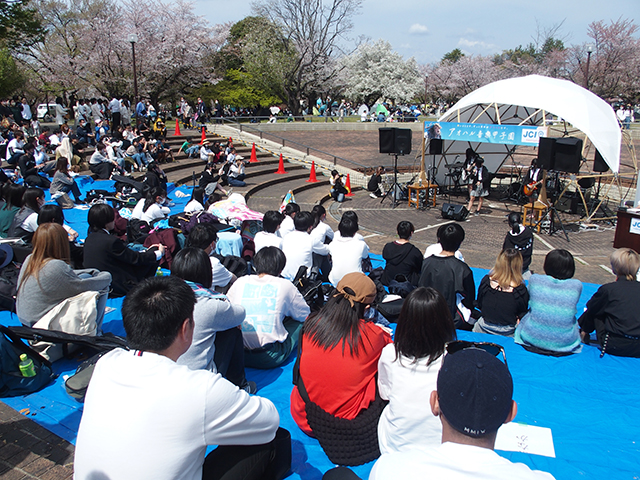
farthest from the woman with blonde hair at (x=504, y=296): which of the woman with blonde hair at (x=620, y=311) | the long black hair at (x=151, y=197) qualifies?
the long black hair at (x=151, y=197)

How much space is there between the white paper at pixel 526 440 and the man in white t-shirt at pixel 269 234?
3445 mm

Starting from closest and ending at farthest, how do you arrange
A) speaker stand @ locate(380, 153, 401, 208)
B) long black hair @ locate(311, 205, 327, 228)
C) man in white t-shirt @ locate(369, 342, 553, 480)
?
man in white t-shirt @ locate(369, 342, 553, 480)
long black hair @ locate(311, 205, 327, 228)
speaker stand @ locate(380, 153, 401, 208)

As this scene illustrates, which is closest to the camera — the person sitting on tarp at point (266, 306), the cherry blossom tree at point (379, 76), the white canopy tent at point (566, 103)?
the person sitting on tarp at point (266, 306)

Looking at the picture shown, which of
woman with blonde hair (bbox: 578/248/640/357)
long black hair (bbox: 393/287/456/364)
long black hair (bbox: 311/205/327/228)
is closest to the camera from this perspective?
long black hair (bbox: 393/287/456/364)

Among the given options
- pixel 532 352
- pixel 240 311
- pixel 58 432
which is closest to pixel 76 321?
pixel 58 432

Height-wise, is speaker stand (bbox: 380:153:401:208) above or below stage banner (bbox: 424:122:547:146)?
below

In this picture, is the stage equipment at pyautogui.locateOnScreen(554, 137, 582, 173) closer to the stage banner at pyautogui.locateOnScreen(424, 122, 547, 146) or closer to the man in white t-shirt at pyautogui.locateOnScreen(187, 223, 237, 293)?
the stage banner at pyautogui.locateOnScreen(424, 122, 547, 146)

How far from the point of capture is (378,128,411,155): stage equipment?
1455 centimetres

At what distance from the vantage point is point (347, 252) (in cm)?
563

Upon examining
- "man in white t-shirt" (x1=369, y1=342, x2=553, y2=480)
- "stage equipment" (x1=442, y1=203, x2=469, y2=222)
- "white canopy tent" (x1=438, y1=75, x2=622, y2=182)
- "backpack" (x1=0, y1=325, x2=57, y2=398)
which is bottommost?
"stage equipment" (x1=442, y1=203, x2=469, y2=222)

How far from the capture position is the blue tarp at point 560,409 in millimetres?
3047

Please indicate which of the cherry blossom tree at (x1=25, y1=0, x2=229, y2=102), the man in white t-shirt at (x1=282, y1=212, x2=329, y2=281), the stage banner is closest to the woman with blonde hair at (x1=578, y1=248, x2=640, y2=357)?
the man in white t-shirt at (x1=282, y1=212, x2=329, y2=281)

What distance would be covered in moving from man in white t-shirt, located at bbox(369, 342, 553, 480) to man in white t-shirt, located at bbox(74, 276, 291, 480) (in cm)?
75

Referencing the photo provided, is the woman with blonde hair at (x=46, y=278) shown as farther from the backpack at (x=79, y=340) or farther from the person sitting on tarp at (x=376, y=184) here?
the person sitting on tarp at (x=376, y=184)
